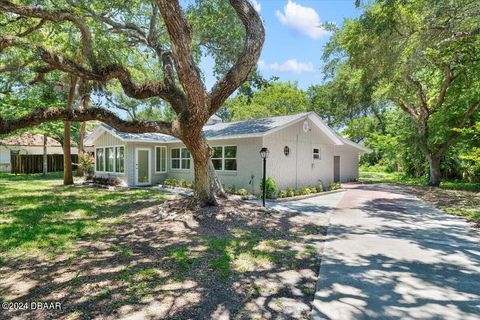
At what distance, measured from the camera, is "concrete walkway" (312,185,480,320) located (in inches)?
143

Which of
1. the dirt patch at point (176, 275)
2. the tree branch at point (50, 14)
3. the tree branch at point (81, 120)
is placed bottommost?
the dirt patch at point (176, 275)

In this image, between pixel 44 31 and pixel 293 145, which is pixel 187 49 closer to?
pixel 293 145

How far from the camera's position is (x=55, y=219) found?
843 centimetres

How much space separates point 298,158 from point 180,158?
21.9 feet

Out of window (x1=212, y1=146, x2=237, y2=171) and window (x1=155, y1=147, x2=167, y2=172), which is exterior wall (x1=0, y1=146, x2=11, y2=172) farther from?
window (x1=212, y1=146, x2=237, y2=171)

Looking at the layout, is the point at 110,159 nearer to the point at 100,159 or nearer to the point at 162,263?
the point at 100,159

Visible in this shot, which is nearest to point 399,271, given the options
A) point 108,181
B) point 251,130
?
point 251,130

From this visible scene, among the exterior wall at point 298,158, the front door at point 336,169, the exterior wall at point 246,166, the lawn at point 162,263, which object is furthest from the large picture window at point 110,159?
the front door at point 336,169

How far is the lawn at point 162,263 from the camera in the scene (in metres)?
3.66

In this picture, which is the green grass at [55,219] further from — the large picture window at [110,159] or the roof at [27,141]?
the roof at [27,141]

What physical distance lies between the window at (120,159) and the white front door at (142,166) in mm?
912

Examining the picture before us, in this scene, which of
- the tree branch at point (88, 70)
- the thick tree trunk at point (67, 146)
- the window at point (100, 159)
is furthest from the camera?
the window at point (100, 159)

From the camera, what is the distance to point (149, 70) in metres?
17.5

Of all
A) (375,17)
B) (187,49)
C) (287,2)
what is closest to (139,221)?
(187,49)
